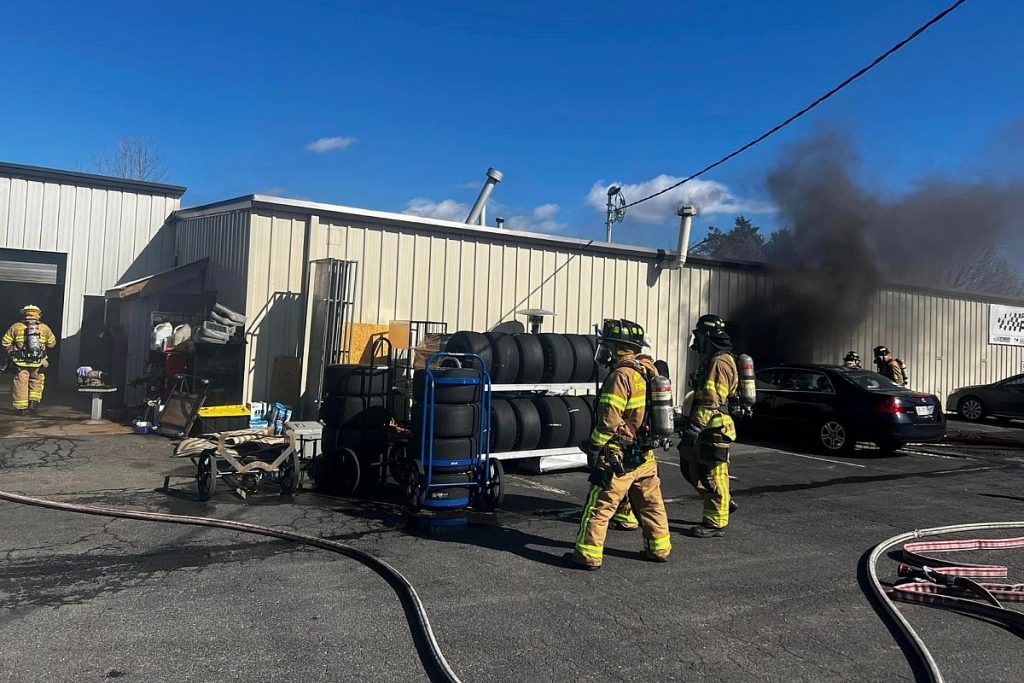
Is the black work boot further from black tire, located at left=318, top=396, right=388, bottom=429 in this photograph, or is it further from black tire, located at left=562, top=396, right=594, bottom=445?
black tire, located at left=318, top=396, right=388, bottom=429

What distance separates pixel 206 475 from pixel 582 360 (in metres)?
4.79

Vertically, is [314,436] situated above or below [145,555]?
above

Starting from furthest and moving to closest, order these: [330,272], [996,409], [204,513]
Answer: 1. [996,409]
2. [330,272]
3. [204,513]

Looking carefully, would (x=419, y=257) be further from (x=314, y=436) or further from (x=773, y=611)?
(x=773, y=611)

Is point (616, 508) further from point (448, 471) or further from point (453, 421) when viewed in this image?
point (453, 421)

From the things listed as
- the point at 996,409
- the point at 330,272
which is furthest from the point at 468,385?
the point at 996,409

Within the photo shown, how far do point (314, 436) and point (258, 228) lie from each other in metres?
4.03

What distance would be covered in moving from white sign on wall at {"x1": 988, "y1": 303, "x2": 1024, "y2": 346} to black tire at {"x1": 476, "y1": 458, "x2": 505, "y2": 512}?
20.0 m

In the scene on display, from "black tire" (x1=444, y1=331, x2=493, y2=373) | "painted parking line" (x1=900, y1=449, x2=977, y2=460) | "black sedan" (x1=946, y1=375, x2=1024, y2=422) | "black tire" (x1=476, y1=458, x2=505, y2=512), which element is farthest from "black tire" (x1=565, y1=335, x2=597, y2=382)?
"black sedan" (x1=946, y1=375, x2=1024, y2=422)

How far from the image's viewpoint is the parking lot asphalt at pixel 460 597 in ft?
12.4

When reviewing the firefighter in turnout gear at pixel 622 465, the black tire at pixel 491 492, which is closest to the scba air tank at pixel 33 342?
the black tire at pixel 491 492

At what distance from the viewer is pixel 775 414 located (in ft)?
41.6

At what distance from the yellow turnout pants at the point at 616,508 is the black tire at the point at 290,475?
3407mm

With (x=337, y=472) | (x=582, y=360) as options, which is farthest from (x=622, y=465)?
(x=582, y=360)
